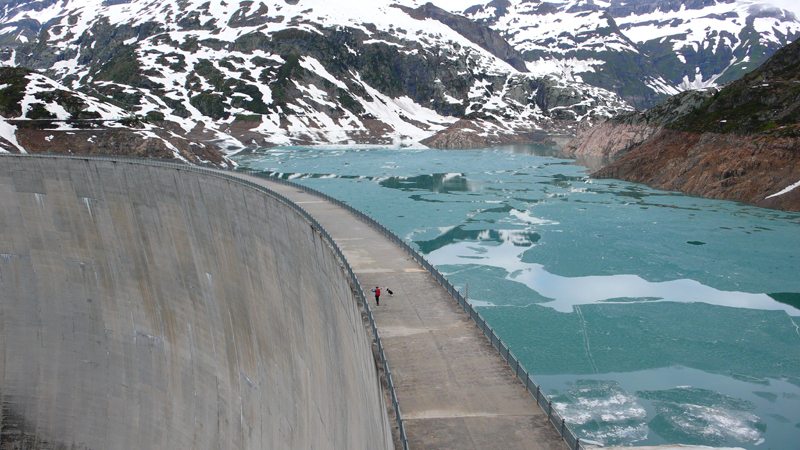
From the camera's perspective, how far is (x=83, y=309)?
36562 millimetres

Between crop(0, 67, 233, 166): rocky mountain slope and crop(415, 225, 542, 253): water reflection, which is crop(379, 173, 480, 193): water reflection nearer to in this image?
crop(415, 225, 542, 253): water reflection

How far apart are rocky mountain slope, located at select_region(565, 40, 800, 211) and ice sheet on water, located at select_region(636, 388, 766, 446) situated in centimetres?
4556

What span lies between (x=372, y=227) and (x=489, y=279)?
8.36 m

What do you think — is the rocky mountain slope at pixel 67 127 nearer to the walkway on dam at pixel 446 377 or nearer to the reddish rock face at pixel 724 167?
the walkway on dam at pixel 446 377

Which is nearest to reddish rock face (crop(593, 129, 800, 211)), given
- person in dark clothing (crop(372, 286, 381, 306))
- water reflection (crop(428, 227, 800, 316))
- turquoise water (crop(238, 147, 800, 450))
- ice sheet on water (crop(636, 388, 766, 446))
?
turquoise water (crop(238, 147, 800, 450))

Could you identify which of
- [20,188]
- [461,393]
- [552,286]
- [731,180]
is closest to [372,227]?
[552,286]

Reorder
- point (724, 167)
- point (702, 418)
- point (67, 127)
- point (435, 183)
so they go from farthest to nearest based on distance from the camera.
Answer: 1. point (435, 183)
2. point (67, 127)
3. point (724, 167)
4. point (702, 418)

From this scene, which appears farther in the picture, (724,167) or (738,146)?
(738,146)

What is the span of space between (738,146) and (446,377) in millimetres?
69464

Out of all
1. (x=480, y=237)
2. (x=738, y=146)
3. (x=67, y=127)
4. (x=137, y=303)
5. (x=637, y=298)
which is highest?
(x=67, y=127)

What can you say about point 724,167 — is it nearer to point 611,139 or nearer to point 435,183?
point 435,183

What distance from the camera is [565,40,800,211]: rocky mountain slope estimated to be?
63250mm

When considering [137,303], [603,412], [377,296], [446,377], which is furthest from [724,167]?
[137,303]

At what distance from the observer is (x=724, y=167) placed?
226 feet
